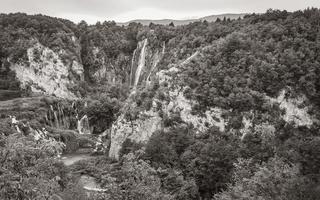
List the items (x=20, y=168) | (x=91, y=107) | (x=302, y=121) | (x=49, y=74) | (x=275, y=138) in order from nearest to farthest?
(x=20, y=168), (x=275, y=138), (x=302, y=121), (x=91, y=107), (x=49, y=74)

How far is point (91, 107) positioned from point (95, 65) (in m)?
35.2

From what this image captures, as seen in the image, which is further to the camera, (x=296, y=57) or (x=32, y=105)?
(x=32, y=105)

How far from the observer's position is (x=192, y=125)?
59.4 metres

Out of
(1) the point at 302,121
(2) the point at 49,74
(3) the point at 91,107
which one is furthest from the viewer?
(2) the point at 49,74

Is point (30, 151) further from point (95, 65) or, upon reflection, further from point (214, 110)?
point (95, 65)

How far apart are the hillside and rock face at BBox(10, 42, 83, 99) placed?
35cm

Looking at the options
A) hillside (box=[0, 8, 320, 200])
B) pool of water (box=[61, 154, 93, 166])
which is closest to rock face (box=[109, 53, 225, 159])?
hillside (box=[0, 8, 320, 200])

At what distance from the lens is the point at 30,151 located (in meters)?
21.4

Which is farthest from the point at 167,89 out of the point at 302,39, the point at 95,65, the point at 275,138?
the point at 95,65

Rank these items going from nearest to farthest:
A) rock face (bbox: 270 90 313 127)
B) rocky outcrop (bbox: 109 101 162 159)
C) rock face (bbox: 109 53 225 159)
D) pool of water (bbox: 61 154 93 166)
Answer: rock face (bbox: 270 90 313 127)
rock face (bbox: 109 53 225 159)
rocky outcrop (bbox: 109 101 162 159)
pool of water (bbox: 61 154 93 166)

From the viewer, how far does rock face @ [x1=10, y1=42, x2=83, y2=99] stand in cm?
10162

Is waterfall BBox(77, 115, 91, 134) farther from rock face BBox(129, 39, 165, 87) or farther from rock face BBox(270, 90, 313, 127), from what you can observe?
rock face BBox(270, 90, 313, 127)

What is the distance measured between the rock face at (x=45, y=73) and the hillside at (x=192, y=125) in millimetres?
349

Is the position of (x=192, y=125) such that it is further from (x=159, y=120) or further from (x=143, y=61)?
(x=143, y=61)
